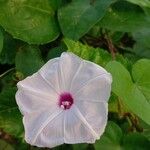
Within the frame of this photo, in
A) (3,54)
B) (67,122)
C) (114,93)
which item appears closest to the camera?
(67,122)

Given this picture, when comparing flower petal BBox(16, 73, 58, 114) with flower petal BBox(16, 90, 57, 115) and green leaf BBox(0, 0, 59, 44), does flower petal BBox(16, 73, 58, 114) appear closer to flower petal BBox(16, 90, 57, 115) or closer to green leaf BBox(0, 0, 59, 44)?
flower petal BBox(16, 90, 57, 115)

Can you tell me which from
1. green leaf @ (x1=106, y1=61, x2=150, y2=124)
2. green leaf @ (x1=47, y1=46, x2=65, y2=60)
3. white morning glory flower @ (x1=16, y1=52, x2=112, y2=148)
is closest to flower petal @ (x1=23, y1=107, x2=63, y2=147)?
white morning glory flower @ (x1=16, y1=52, x2=112, y2=148)

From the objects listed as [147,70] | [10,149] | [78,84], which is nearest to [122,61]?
[147,70]

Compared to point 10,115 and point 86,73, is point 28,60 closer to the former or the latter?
point 10,115

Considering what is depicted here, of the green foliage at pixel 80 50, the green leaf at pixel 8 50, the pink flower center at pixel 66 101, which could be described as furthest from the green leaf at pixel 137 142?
the green leaf at pixel 8 50

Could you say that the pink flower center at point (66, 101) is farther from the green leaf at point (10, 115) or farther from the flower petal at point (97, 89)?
the green leaf at point (10, 115)

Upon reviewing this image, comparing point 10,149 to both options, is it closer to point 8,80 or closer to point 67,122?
point 8,80
